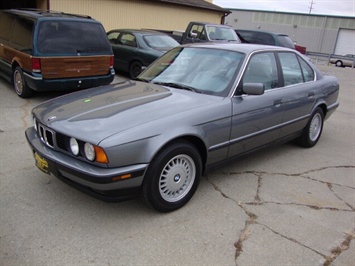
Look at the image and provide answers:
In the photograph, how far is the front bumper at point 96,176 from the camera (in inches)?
110

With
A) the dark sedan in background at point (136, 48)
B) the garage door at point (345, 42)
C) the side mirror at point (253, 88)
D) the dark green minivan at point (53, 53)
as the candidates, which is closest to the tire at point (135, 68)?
the dark sedan in background at point (136, 48)

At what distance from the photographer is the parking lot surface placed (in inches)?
109

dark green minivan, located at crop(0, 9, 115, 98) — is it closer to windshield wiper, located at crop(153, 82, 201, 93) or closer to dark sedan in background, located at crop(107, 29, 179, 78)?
dark sedan in background, located at crop(107, 29, 179, 78)

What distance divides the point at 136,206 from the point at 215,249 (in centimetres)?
95

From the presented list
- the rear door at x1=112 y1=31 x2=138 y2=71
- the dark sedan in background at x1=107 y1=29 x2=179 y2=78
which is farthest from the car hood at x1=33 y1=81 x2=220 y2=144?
the rear door at x1=112 y1=31 x2=138 y2=71

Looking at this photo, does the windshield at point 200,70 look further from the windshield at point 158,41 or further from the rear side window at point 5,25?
the windshield at point 158,41

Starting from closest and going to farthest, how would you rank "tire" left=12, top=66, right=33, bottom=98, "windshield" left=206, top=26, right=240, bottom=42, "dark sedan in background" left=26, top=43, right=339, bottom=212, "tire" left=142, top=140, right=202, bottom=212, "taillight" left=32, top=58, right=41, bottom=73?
"dark sedan in background" left=26, top=43, right=339, bottom=212
"tire" left=142, top=140, right=202, bottom=212
"taillight" left=32, top=58, right=41, bottom=73
"tire" left=12, top=66, right=33, bottom=98
"windshield" left=206, top=26, right=240, bottom=42

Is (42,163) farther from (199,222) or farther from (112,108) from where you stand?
(199,222)

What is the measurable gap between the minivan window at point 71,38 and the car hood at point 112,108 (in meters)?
3.10

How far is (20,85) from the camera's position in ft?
23.4

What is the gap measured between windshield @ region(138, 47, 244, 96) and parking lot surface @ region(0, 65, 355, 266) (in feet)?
3.69

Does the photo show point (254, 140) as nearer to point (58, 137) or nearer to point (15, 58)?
point (58, 137)

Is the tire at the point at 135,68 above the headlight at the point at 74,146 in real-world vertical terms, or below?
below

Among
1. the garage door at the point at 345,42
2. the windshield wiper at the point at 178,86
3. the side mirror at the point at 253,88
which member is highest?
the side mirror at the point at 253,88
